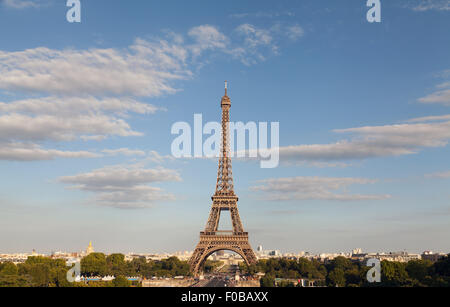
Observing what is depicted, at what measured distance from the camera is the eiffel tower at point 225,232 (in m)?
100

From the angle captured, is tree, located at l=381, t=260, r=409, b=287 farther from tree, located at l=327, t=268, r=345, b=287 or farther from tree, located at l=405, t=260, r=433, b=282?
tree, located at l=327, t=268, r=345, b=287

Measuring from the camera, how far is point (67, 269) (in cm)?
8581

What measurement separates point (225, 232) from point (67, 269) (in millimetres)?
32317

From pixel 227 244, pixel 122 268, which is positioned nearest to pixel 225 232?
pixel 227 244

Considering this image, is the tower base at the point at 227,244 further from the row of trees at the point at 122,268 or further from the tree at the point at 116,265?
the tree at the point at 116,265

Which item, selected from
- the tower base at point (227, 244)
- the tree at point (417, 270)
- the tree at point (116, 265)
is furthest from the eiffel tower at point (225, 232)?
the tree at point (417, 270)

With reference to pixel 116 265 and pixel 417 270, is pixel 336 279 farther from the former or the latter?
pixel 116 265

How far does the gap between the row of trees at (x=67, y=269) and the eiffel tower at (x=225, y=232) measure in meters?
9.78

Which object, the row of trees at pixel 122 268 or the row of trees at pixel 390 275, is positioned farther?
the row of trees at pixel 122 268
